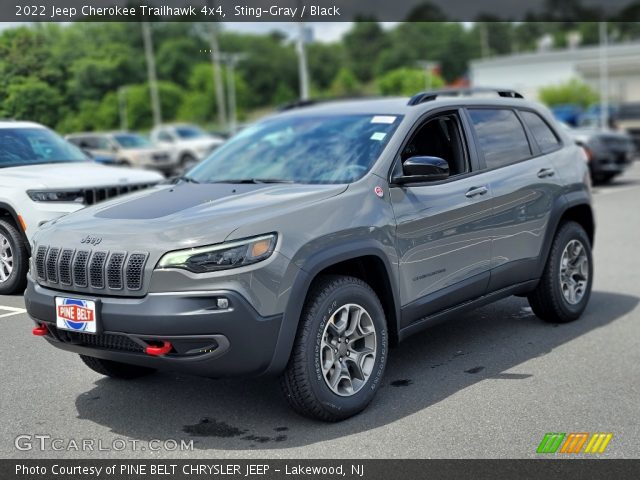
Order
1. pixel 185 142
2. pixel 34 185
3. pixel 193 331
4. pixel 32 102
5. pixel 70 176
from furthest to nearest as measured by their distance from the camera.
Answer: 1. pixel 185 142
2. pixel 32 102
3. pixel 70 176
4. pixel 34 185
5. pixel 193 331

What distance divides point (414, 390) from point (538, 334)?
68.9 inches

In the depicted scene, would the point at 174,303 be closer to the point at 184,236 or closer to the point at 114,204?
the point at 184,236

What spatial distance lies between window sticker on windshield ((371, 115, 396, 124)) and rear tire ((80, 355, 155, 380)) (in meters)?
2.20

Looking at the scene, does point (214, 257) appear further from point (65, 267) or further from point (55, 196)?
point (55, 196)

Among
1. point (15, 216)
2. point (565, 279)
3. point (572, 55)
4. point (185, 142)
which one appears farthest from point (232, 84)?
point (565, 279)

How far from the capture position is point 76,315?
14.3ft

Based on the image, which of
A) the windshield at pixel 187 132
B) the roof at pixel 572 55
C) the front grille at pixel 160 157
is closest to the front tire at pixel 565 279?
the front grille at pixel 160 157

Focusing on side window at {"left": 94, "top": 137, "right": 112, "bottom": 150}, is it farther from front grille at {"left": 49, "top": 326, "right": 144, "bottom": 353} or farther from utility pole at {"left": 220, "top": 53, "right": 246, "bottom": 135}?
front grille at {"left": 49, "top": 326, "right": 144, "bottom": 353}

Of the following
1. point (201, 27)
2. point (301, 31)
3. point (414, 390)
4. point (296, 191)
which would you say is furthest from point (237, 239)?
point (201, 27)

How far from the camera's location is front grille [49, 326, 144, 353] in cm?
427

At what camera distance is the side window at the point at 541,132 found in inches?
263

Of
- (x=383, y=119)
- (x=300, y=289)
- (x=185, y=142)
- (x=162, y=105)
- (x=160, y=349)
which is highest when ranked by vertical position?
(x=383, y=119)

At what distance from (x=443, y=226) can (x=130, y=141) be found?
24093 millimetres

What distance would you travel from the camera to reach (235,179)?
5.61 meters
